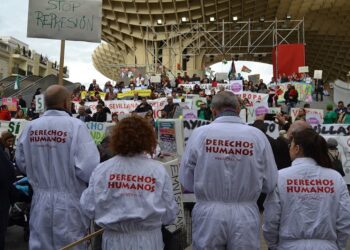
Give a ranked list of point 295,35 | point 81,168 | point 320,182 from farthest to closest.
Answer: point 295,35, point 81,168, point 320,182

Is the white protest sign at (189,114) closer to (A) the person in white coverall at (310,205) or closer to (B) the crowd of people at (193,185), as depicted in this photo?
(B) the crowd of people at (193,185)

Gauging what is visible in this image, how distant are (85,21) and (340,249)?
4.14 metres

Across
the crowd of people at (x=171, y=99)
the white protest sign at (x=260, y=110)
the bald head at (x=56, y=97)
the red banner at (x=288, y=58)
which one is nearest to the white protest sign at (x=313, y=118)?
the crowd of people at (x=171, y=99)

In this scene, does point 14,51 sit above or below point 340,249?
above

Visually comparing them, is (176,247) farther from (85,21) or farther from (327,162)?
(85,21)

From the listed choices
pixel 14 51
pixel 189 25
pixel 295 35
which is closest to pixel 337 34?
pixel 295 35

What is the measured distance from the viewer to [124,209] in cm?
290

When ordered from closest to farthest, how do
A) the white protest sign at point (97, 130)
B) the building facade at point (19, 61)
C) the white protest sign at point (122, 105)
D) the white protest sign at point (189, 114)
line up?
the white protest sign at point (97, 130)
the white protest sign at point (189, 114)
the white protest sign at point (122, 105)
the building facade at point (19, 61)

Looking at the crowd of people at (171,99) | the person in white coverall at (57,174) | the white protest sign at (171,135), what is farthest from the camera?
the crowd of people at (171,99)

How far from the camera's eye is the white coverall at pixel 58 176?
11.8ft

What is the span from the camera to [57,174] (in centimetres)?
363

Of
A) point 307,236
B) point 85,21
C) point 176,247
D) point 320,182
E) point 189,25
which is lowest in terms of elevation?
point 176,247

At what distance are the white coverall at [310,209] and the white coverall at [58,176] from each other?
1414mm

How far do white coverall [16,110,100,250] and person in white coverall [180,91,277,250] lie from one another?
33.3 inches
